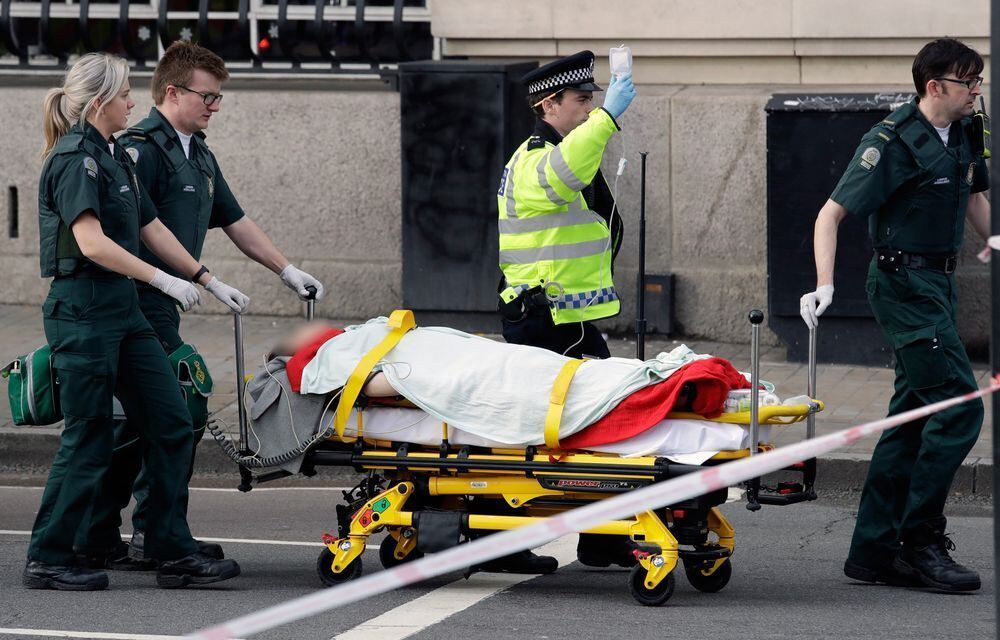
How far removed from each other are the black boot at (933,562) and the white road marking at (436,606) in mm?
1307

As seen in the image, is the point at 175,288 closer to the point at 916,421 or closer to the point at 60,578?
the point at 60,578

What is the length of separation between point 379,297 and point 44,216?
5.75m

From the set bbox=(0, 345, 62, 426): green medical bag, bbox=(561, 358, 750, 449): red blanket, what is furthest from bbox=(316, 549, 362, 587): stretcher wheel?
bbox=(0, 345, 62, 426): green medical bag

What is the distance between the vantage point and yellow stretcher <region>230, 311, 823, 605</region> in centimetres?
612

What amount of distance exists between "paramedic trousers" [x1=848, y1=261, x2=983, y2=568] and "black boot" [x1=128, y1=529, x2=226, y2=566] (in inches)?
96.3

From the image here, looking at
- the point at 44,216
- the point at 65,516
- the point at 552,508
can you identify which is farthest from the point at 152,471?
the point at 552,508

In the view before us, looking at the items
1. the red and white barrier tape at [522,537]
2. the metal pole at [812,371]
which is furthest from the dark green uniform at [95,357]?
the metal pole at [812,371]

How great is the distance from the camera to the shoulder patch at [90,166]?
20.8 ft

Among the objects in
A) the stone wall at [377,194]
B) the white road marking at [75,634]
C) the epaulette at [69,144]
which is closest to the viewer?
the white road marking at [75,634]

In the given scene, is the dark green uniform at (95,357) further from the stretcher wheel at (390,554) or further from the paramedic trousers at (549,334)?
the paramedic trousers at (549,334)

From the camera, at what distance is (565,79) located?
22.1 ft

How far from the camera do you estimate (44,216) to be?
257 inches

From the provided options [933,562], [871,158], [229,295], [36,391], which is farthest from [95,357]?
[933,562]

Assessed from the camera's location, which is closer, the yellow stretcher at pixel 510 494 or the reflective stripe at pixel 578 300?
the yellow stretcher at pixel 510 494
